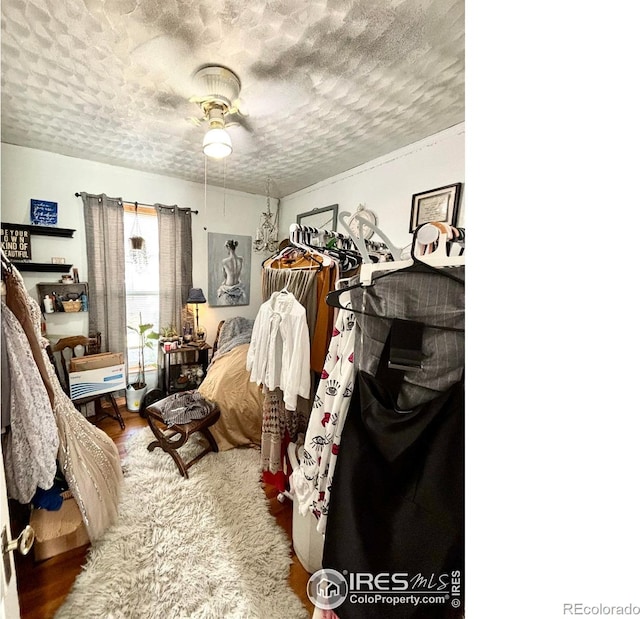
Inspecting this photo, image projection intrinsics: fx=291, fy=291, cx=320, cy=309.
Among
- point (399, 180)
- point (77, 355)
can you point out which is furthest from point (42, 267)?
point (399, 180)

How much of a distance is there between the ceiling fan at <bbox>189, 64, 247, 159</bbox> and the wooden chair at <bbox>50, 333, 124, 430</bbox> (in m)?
2.35

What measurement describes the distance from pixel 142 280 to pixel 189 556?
284 cm

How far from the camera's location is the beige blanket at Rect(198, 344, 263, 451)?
252 centimetres

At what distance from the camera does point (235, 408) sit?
2539 millimetres

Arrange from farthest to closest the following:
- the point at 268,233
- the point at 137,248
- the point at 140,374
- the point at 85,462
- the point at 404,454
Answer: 1. the point at 268,233
2. the point at 140,374
3. the point at 137,248
4. the point at 85,462
5. the point at 404,454

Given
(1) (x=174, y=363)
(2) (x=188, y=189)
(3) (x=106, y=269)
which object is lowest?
(1) (x=174, y=363)

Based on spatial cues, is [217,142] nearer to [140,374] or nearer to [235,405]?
[235,405]

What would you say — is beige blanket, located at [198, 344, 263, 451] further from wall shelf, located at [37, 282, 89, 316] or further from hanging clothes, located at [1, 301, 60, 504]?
wall shelf, located at [37, 282, 89, 316]

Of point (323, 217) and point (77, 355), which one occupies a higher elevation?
point (323, 217)

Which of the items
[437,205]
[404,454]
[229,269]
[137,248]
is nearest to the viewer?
[404,454]

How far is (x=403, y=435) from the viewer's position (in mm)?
802

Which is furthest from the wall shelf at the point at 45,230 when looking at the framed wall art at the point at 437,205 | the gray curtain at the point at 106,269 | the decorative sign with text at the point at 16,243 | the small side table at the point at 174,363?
the framed wall art at the point at 437,205

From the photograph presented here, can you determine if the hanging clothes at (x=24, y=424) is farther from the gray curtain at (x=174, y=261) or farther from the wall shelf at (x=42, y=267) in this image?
the gray curtain at (x=174, y=261)
